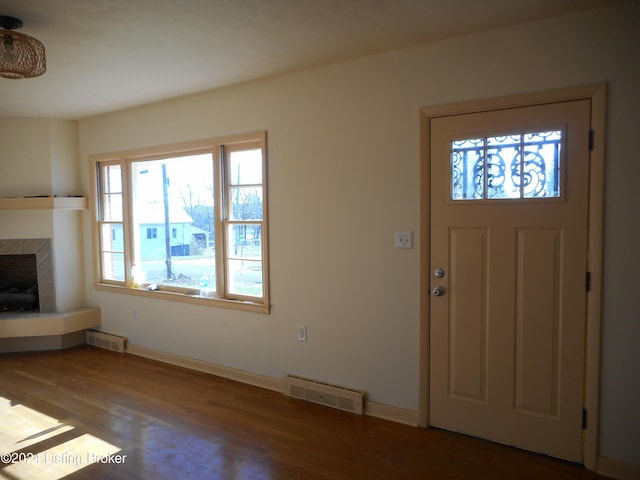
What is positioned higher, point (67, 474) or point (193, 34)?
point (193, 34)

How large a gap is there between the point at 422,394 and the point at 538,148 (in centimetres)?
173

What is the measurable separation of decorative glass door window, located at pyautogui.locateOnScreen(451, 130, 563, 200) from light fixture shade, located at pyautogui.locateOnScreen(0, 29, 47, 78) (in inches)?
99.2

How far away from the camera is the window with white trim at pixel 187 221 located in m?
3.77

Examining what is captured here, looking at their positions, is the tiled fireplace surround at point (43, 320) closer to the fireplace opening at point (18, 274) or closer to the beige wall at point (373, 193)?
the fireplace opening at point (18, 274)

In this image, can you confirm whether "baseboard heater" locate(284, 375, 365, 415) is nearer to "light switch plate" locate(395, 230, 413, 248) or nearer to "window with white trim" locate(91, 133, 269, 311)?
"window with white trim" locate(91, 133, 269, 311)

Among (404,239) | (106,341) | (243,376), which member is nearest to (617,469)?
(404,239)

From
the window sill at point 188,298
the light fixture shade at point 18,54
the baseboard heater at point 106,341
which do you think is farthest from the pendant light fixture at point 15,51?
the baseboard heater at point 106,341

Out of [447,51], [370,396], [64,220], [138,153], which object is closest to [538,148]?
[447,51]

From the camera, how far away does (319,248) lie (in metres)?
3.33

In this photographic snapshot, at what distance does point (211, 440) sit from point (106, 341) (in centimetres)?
264

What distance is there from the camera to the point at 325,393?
10.8 feet

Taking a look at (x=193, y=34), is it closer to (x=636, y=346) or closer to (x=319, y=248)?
(x=319, y=248)

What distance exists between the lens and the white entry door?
7.98 ft

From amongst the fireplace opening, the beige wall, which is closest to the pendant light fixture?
the beige wall
